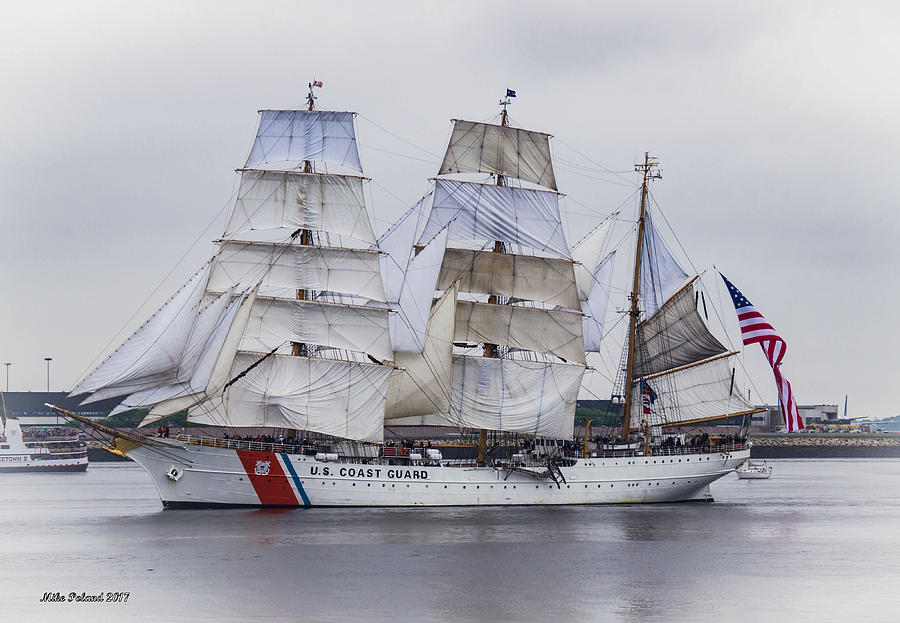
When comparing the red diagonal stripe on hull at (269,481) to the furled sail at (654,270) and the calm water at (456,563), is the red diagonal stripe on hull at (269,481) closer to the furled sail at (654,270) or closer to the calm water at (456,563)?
the calm water at (456,563)

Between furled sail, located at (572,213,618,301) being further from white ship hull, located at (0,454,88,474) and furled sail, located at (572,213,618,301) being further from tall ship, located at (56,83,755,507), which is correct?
white ship hull, located at (0,454,88,474)

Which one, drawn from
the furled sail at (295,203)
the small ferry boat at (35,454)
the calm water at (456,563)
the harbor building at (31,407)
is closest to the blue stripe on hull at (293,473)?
the calm water at (456,563)

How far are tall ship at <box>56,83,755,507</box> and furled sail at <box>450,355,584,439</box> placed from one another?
0.39 ft

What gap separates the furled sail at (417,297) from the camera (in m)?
73.5

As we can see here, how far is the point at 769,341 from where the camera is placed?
3243 inches

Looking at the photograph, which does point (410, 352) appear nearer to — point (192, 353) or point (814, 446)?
point (192, 353)

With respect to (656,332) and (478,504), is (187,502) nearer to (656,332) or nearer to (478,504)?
(478,504)

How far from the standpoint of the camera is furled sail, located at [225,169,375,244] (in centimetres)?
7381

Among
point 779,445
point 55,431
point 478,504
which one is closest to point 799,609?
point 478,504

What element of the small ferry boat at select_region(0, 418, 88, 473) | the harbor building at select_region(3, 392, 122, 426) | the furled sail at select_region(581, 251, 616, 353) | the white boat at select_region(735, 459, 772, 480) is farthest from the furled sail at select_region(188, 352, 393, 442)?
the harbor building at select_region(3, 392, 122, 426)

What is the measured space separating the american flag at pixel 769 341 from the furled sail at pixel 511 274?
520 inches

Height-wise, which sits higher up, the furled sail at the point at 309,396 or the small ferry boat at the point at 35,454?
the furled sail at the point at 309,396

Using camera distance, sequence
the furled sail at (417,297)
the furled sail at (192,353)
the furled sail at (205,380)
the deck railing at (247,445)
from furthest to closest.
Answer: the furled sail at (417,297) < the deck railing at (247,445) < the furled sail at (205,380) < the furled sail at (192,353)

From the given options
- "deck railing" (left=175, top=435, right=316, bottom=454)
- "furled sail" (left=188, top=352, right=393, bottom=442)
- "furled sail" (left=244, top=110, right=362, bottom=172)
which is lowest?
"deck railing" (left=175, top=435, right=316, bottom=454)
